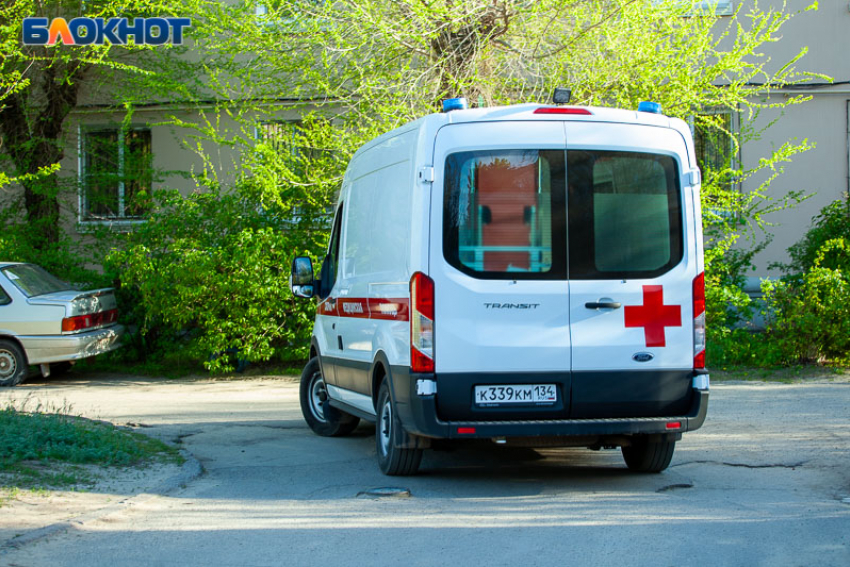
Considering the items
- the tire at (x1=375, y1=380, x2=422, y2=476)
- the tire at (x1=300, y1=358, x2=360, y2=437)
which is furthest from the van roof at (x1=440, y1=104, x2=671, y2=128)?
the tire at (x1=300, y1=358, x2=360, y2=437)

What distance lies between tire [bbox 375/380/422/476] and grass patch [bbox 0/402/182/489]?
5.57 ft

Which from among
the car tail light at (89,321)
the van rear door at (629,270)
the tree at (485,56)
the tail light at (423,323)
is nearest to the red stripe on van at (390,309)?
the tail light at (423,323)

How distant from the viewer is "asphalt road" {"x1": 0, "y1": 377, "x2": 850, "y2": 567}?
16.9ft

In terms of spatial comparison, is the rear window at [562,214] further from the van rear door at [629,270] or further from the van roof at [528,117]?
the van roof at [528,117]

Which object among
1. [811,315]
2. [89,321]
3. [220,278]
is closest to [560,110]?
[811,315]

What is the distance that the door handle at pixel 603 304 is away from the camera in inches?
256

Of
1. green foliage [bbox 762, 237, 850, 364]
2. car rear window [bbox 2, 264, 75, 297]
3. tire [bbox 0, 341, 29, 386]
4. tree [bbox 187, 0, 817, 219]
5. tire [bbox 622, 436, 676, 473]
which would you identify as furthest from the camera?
car rear window [bbox 2, 264, 75, 297]

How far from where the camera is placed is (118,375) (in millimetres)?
14906

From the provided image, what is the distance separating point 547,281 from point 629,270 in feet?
1.85

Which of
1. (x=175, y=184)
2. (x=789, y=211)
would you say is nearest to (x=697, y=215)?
(x=789, y=211)

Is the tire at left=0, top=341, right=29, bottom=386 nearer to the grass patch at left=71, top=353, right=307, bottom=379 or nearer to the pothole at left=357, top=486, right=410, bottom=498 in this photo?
the grass patch at left=71, top=353, right=307, bottom=379

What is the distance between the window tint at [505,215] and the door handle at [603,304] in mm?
264

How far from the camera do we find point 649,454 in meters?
7.21

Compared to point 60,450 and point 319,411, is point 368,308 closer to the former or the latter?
point 319,411
